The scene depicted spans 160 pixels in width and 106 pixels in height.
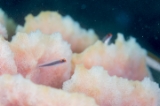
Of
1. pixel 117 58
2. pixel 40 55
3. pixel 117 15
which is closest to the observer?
pixel 40 55

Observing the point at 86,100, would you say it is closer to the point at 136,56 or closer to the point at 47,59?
the point at 47,59

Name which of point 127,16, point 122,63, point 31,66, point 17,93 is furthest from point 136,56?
point 127,16

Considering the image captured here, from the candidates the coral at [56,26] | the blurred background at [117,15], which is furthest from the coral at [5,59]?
the blurred background at [117,15]

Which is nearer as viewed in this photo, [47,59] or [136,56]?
[47,59]

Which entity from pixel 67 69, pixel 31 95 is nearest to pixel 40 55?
pixel 67 69

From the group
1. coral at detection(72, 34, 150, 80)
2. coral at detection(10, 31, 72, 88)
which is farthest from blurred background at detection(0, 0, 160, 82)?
coral at detection(10, 31, 72, 88)

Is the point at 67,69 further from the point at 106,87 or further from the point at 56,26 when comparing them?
the point at 56,26
